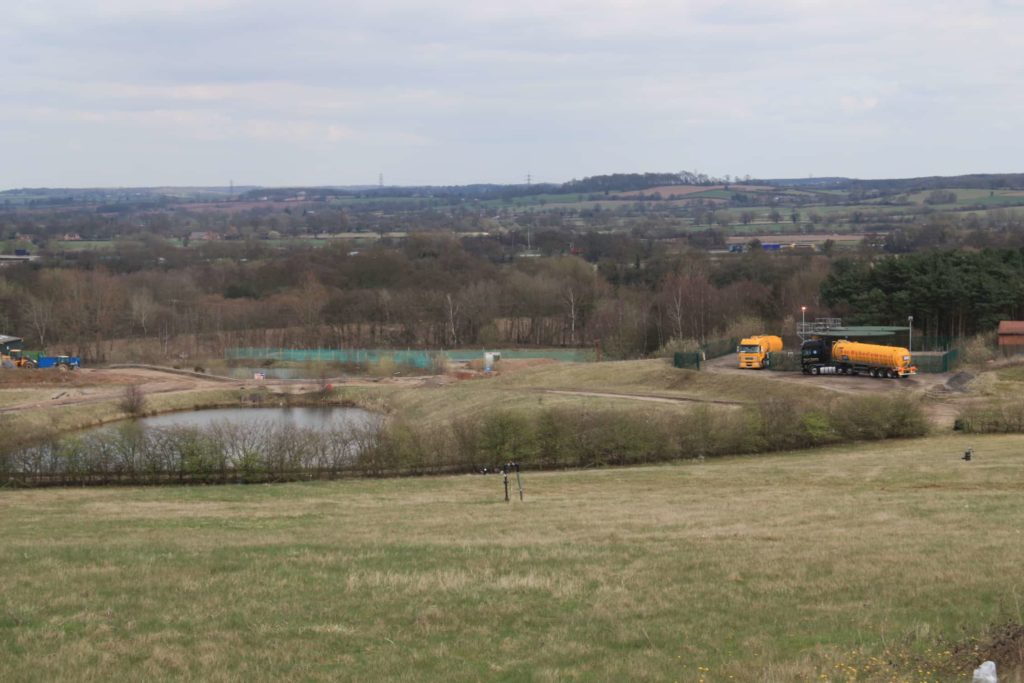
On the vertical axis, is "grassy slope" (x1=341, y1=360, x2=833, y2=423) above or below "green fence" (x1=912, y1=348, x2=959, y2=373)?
below

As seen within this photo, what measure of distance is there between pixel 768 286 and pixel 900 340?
3315 cm

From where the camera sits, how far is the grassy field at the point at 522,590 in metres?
12.1

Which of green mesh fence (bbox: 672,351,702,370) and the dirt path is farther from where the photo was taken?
green mesh fence (bbox: 672,351,702,370)

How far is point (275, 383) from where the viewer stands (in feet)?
239

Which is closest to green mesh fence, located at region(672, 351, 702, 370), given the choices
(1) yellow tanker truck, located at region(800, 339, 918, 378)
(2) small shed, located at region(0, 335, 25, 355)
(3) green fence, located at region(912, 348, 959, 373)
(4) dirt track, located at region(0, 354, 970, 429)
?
(4) dirt track, located at region(0, 354, 970, 429)

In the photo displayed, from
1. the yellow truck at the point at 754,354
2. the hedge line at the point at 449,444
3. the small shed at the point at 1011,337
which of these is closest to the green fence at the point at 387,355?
the yellow truck at the point at 754,354

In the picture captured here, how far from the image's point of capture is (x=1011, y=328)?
61.3 metres

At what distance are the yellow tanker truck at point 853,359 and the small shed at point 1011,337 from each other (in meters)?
7.85

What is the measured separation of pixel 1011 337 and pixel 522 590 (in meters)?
53.2

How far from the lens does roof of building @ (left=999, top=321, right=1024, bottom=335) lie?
60969 millimetres

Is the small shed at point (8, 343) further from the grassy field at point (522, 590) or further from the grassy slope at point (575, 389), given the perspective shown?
the grassy field at point (522, 590)

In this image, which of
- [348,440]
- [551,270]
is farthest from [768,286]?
[348,440]

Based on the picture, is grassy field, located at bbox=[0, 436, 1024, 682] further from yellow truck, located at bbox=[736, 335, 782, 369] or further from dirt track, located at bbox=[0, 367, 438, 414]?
dirt track, located at bbox=[0, 367, 438, 414]

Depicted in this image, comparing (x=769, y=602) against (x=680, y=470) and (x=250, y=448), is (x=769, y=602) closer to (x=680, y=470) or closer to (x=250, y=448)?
(x=680, y=470)
